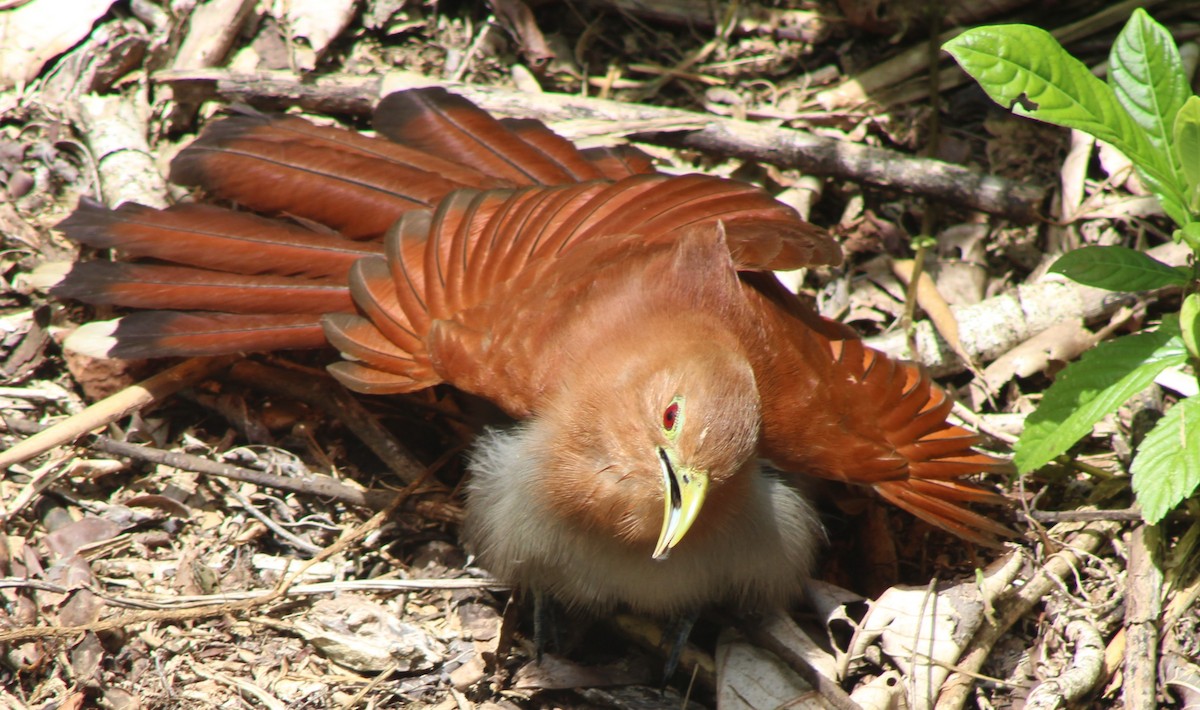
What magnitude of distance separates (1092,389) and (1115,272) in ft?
1.37

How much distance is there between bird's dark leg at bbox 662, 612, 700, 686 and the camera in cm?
417

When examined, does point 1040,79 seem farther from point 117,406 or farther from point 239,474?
point 117,406

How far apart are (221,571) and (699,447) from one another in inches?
78.3

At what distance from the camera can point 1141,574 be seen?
13.8 ft

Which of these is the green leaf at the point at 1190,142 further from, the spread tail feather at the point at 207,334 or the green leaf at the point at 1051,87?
the spread tail feather at the point at 207,334

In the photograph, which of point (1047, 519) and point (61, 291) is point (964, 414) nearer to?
point (1047, 519)

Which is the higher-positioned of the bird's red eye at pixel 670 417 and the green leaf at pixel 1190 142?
the green leaf at pixel 1190 142

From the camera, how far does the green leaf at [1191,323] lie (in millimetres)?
3883

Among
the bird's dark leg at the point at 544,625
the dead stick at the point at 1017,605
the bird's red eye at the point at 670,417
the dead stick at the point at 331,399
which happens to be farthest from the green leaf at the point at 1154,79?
the dead stick at the point at 331,399

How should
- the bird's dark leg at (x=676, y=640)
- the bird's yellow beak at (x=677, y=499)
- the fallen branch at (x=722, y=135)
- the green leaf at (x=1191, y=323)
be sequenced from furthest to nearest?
the fallen branch at (x=722, y=135), the bird's dark leg at (x=676, y=640), the green leaf at (x=1191, y=323), the bird's yellow beak at (x=677, y=499)

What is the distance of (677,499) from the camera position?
143 inches

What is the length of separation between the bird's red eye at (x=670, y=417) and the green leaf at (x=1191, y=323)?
1.76 meters

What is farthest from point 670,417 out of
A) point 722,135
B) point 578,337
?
point 722,135

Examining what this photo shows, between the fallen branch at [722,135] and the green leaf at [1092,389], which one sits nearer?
the green leaf at [1092,389]
